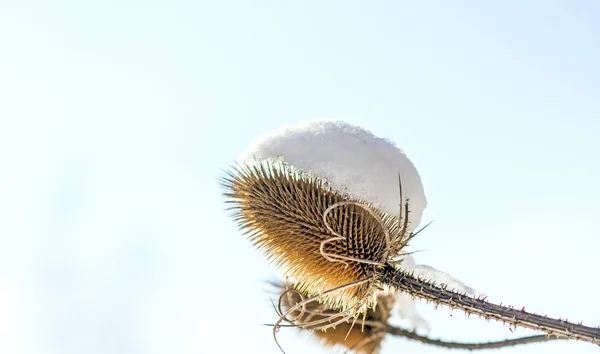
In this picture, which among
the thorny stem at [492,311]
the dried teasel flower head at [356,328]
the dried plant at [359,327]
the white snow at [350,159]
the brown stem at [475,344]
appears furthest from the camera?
the dried teasel flower head at [356,328]

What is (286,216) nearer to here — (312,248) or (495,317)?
(312,248)

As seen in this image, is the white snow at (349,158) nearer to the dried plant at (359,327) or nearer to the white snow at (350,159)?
the white snow at (350,159)

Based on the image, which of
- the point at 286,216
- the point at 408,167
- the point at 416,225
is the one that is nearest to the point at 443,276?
the point at 416,225

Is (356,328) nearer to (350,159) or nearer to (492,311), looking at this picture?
(350,159)

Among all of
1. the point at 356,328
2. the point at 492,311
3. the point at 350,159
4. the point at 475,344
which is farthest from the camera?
the point at 356,328

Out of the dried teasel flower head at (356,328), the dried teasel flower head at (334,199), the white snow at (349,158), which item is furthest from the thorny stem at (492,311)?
the dried teasel flower head at (356,328)

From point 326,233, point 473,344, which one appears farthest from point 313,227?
point 473,344

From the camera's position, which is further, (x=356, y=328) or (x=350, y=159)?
(x=356, y=328)
